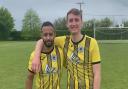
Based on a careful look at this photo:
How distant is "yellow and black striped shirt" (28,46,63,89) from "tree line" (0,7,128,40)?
3055 inches

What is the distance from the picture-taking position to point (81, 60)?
523 centimetres

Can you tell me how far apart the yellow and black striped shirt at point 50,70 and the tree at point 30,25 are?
99.4 meters

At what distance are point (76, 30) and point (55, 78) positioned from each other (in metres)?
0.65

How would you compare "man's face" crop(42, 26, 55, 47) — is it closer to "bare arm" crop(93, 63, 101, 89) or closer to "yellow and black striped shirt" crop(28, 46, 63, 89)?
"yellow and black striped shirt" crop(28, 46, 63, 89)

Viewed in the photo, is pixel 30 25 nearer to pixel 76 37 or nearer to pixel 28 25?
pixel 28 25

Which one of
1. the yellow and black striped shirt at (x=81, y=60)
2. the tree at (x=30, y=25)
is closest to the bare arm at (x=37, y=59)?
the yellow and black striped shirt at (x=81, y=60)

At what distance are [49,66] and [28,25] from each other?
391 feet

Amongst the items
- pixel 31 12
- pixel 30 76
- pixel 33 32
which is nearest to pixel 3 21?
pixel 33 32

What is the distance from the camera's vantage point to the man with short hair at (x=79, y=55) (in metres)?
5.12

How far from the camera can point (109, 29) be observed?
84625 mm

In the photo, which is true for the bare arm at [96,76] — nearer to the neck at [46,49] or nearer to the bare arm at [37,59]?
the neck at [46,49]

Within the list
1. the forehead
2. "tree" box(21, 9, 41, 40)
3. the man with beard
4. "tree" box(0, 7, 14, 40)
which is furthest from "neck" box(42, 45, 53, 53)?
"tree" box(21, 9, 41, 40)

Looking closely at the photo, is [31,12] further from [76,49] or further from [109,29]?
[76,49]

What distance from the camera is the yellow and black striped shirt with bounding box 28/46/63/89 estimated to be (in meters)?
5.27
